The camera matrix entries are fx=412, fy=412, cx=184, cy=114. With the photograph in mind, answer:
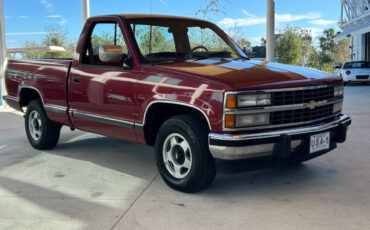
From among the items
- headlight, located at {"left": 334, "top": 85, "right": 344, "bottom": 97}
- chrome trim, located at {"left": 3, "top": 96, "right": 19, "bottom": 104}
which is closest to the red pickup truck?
headlight, located at {"left": 334, "top": 85, "right": 344, "bottom": 97}

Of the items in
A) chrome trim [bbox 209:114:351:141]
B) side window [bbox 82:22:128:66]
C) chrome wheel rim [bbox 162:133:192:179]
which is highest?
side window [bbox 82:22:128:66]

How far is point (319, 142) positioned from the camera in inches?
150

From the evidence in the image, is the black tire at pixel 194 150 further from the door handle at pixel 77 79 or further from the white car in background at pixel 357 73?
the white car in background at pixel 357 73

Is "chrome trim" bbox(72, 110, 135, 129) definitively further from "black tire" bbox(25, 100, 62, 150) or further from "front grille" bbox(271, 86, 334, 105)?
"front grille" bbox(271, 86, 334, 105)

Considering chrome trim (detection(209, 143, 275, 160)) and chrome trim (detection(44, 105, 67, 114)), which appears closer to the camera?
chrome trim (detection(209, 143, 275, 160))

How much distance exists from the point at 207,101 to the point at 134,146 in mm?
2812

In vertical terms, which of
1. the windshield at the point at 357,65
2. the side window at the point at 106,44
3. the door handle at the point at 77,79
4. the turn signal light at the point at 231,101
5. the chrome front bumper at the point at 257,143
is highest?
the side window at the point at 106,44

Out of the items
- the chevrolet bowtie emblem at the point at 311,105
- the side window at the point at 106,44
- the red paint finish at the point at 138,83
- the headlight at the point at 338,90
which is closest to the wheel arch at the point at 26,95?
the red paint finish at the point at 138,83

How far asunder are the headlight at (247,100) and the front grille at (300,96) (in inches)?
3.2

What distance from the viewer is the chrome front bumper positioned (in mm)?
3396

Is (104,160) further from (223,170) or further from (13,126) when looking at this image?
(13,126)

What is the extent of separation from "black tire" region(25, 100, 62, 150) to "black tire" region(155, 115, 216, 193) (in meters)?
2.41

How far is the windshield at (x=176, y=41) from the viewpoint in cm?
445

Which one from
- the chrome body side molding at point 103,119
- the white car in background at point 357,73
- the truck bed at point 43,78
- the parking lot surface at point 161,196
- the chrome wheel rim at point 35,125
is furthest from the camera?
the white car in background at point 357,73
